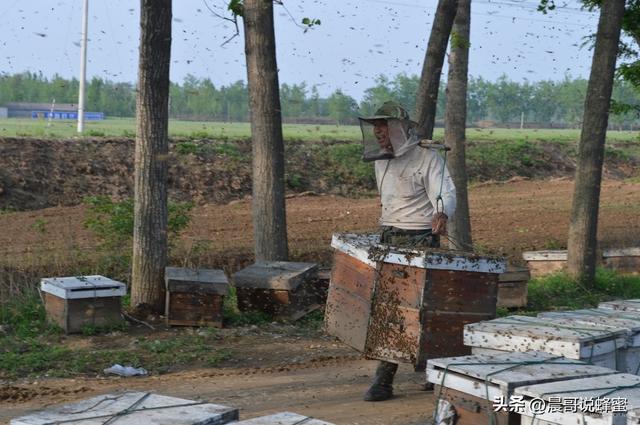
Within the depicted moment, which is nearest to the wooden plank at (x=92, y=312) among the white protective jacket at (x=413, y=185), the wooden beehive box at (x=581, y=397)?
the white protective jacket at (x=413, y=185)

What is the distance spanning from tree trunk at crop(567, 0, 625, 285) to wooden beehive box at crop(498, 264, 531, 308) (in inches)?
79.1

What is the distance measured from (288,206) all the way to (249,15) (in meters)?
11.2

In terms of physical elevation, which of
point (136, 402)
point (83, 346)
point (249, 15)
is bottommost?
point (83, 346)

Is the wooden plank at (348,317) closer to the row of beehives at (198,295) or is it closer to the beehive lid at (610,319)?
the beehive lid at (610,319)

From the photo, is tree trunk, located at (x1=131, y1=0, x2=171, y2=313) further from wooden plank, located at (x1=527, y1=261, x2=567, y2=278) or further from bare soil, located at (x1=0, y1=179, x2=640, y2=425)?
wooden plank, located at (x1=527, y1=261, x2=567, y2=278)

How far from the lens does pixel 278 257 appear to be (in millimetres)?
13188

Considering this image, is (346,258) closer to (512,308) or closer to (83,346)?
(83,346)

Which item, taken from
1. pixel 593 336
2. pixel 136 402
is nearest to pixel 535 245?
pixel 593 336

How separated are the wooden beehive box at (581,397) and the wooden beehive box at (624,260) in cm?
1090

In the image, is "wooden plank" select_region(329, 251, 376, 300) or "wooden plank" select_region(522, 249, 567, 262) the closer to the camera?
"wooden plank" select_region(329, 251, 376, 300)

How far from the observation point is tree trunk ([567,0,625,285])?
14.8 metres

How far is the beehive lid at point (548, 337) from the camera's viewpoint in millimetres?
6859

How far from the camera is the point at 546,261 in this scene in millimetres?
15820

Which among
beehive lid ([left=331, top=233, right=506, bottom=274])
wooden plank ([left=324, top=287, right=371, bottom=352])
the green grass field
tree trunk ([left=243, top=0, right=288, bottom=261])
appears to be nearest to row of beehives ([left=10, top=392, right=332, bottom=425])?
beehive lid ([left=331, top=233, right=506, bottom=274])
